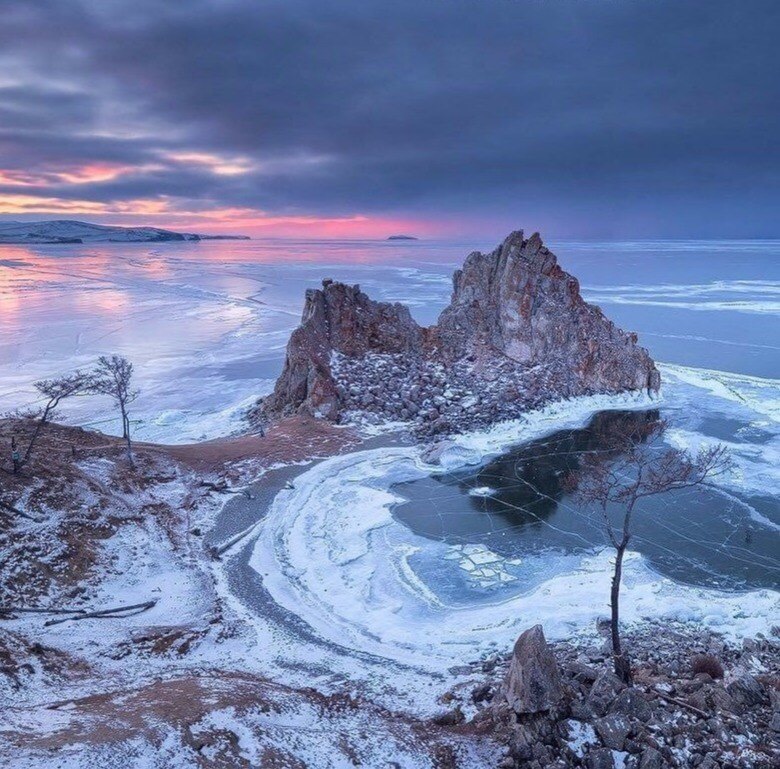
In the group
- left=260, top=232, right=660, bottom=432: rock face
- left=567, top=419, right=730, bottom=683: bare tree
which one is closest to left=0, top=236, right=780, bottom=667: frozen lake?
left=567, top=419, right=730, bottom=683: bare tree

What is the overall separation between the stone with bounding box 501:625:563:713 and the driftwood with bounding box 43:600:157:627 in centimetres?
1030

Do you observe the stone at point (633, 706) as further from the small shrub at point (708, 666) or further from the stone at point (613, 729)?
the small shrub at point (708, 666)

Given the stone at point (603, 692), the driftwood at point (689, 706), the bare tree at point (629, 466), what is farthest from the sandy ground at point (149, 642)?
the bare tree at point (629, 466)

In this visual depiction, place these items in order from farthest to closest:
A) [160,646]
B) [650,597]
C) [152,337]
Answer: [152,337] < [650,597] < [160,646]

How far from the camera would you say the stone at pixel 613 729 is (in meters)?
10.8

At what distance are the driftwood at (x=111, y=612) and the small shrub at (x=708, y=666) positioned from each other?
13.7 metres

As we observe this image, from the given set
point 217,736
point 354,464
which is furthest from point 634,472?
point 217,736

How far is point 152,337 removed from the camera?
186ft

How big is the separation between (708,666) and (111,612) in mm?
14510

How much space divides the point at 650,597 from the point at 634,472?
1024 cm

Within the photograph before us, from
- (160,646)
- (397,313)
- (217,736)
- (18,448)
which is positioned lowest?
(160,646)

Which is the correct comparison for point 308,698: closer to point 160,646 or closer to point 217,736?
point 217,736

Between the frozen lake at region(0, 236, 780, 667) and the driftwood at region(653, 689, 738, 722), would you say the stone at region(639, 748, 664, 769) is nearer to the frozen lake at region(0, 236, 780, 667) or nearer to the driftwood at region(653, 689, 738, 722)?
the driftwood at region(653, 689, 738, 722)

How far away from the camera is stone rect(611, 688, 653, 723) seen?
37.1ft
